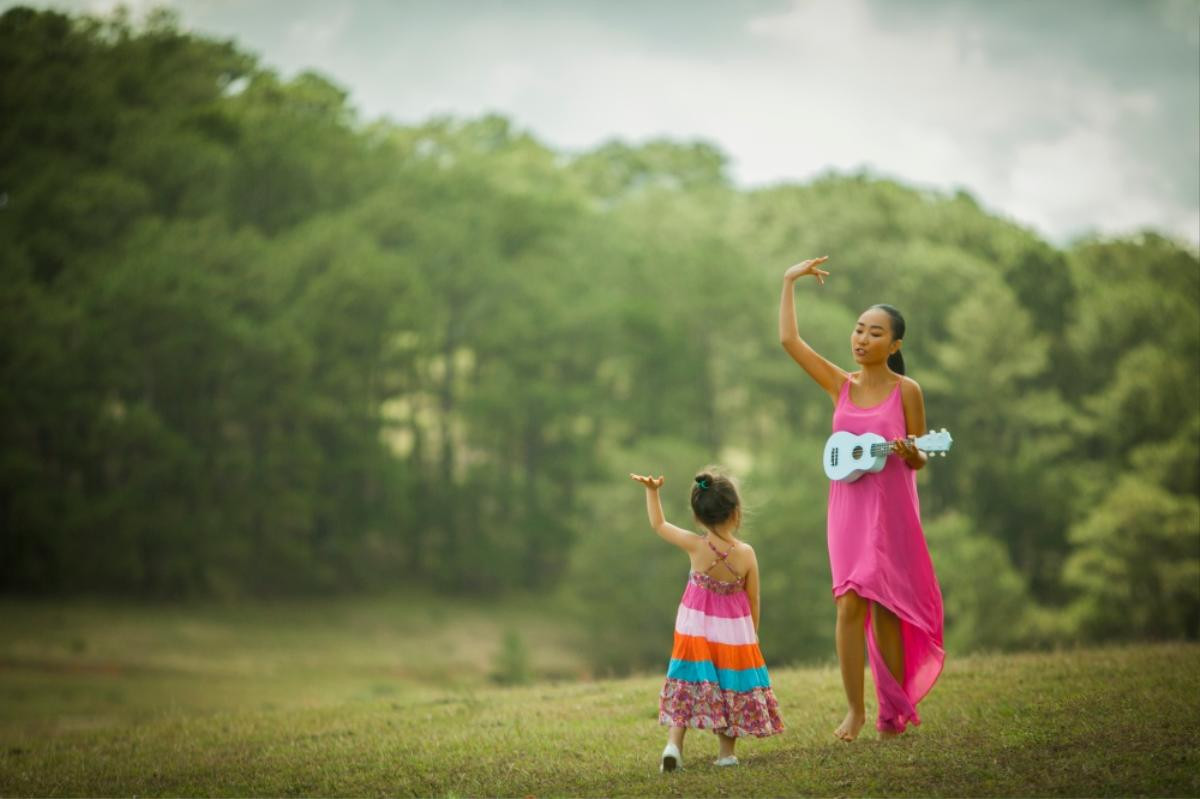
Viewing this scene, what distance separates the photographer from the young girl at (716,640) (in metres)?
7.12

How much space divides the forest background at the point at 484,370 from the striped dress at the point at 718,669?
3094 centimetres

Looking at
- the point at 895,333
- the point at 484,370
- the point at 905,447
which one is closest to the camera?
the point at 905,447

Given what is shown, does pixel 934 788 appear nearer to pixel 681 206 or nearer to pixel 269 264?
pixel 269 264

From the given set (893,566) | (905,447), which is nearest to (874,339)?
(905,447)

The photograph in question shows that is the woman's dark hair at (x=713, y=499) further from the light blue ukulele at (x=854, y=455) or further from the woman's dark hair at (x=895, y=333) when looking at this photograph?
the woman's dark hair at (x=895, y=333)

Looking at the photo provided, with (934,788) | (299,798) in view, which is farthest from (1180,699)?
(299,798)

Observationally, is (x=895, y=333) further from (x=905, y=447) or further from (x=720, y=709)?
(x=720, y=709)

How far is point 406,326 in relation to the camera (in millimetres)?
49531

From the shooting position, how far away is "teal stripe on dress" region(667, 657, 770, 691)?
282 inches

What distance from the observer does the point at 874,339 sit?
779 centimetres

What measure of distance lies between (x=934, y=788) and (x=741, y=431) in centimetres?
5095

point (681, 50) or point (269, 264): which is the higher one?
point (681, 50)

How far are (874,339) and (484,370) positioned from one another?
158 ft

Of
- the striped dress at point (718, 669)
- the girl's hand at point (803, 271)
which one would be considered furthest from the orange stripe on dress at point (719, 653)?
the girl's hand at point (803, 271)
